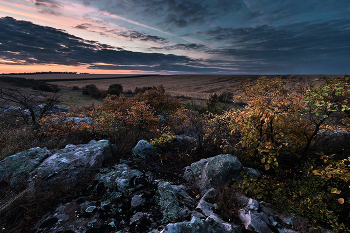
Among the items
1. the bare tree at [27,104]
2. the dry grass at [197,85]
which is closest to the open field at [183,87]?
the dry grass at [197,85]

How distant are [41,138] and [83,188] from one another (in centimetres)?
463

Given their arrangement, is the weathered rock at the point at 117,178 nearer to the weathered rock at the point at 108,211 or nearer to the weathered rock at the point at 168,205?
the weathered rock at the point at 108,211

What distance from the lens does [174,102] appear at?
16.8 m

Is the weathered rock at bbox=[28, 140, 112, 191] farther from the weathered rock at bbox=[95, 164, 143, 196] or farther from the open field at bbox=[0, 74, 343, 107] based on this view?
the open field at bbox=[0, 74, 343, 107]

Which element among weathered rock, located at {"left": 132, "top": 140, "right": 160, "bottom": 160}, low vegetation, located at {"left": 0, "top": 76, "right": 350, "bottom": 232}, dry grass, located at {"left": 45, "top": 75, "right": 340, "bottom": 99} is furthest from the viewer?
dry grass, located at {"left": 45, "top": 75, "right": 340, "bottom": 99}

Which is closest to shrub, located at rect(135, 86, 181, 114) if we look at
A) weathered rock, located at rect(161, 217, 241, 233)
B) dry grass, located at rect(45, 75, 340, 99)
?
weathered rock, located at rect(161, 217, 241, 233)

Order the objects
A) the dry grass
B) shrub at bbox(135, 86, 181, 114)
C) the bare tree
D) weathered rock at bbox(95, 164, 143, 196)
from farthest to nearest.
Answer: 1. the dry grass
2. shrub at bbox(135, 86, 181, 114)
3. the bare tree
4. weathered rock at bbox(95, 164, 143, 196)

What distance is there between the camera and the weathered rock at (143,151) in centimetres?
614

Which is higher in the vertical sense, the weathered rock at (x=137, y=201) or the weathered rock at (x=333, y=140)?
the weathered rock at (x=333, y=140)

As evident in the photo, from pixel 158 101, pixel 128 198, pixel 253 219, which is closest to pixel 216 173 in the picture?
pixel 253 219

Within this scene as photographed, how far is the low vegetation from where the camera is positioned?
331 cm

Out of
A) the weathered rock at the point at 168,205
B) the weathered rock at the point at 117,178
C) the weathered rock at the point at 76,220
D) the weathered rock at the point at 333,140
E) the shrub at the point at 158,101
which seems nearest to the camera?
the weathered rock at the point at 76,220

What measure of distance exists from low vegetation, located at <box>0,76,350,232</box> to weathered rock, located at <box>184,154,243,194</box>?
1.10 ft

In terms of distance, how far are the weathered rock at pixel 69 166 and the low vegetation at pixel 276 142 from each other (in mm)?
919
